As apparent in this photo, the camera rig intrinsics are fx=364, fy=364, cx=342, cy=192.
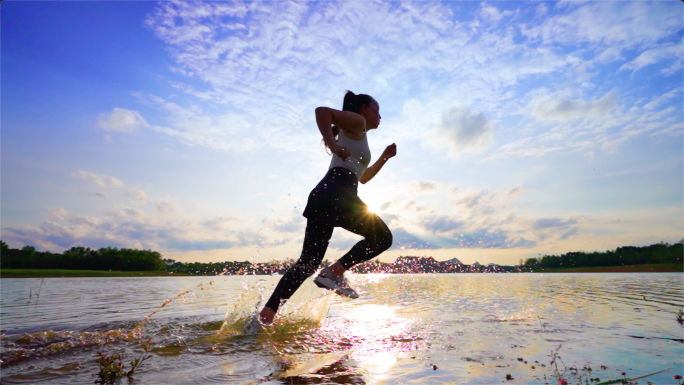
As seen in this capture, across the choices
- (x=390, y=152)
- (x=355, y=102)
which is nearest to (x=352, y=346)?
(x=390, y=152)

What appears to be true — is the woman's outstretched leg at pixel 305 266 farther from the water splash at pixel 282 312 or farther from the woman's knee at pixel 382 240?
the woman's knee at pixel 382 240

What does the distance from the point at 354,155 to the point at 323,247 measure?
109 centimetres

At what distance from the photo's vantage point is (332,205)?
384 centimetres

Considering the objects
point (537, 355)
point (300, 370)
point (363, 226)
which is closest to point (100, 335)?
point (300, 370)

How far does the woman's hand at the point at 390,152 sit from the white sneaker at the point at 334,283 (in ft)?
5.26

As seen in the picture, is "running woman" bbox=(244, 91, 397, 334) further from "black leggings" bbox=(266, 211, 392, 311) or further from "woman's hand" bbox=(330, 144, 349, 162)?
"woman's hand" bbox=(330, 144, 349, 162)

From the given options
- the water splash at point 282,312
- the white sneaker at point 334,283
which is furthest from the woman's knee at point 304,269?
the water splash at point 282,312

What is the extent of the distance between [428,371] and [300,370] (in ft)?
3.07

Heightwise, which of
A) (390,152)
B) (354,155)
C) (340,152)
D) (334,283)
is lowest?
(334,283)

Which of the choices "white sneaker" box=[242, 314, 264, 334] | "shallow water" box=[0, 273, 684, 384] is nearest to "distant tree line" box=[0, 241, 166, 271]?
"shallow water" box=[0, 273, 684, 384]

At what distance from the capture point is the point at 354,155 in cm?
398

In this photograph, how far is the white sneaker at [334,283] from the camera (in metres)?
3.97

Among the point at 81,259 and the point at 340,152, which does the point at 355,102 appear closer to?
the point at 340,152

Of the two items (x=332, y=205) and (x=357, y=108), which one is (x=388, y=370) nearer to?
(x=332, y=205)
